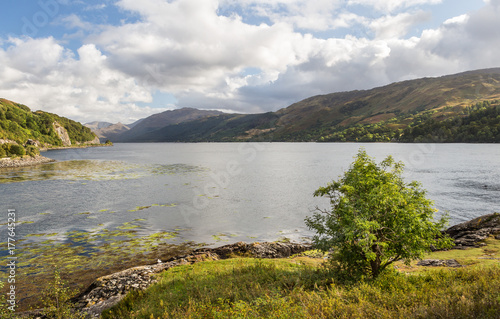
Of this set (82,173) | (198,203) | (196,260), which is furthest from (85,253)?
(82,173)

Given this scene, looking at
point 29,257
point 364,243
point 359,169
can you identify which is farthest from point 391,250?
point 29,257

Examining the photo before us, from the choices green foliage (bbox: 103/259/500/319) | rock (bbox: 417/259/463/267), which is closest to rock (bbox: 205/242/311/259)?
green foliage (bbox: 103/259/500/319)

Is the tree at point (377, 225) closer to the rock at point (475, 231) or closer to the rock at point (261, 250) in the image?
the rock at point (261, 250)

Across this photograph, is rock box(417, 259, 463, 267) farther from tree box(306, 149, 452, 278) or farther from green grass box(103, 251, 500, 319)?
tree box(306, 149, 452, 278)

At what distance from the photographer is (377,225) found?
45.5 ft

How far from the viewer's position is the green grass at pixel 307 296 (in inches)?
417

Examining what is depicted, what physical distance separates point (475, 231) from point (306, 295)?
26.9 metres

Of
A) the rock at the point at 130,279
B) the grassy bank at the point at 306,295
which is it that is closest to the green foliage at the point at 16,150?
the rock at the point at 130,279

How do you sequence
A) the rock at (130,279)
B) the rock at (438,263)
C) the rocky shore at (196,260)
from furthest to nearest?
the rock at (438,263) < the rocky shore at (196,260) < the rock at (130,279)

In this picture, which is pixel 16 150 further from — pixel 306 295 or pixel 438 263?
pixel 438 263

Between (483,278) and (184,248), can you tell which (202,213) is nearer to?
(184,248)

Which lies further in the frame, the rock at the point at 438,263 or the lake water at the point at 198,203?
the lake water at the point at 198,203

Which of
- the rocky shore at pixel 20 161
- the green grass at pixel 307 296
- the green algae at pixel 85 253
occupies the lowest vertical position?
the green algae at pixel 85 253

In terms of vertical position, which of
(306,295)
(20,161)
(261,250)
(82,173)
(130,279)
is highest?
(20,161)
